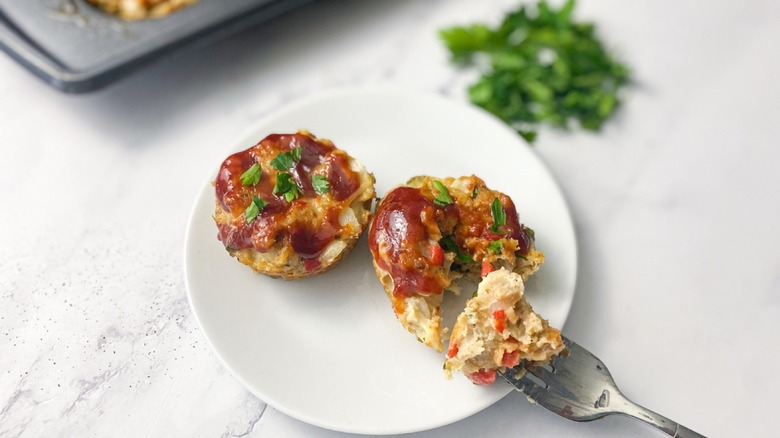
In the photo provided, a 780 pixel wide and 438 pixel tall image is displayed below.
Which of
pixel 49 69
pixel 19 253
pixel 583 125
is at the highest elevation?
pixel 583 125

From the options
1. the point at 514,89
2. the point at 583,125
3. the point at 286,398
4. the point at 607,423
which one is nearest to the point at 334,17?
the point at 514,89

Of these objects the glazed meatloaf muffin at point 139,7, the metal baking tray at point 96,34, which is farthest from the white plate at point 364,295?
the glazed meatloaf muffin at point 139,7

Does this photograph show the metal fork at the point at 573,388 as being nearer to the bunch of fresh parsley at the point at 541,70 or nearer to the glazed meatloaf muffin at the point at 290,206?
the glazed meatloaf muffin at the point at 290,206

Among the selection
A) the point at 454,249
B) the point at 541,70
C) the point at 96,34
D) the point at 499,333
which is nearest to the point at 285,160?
the point at 454,249

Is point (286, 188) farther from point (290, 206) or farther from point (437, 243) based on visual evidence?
point (437, 243)

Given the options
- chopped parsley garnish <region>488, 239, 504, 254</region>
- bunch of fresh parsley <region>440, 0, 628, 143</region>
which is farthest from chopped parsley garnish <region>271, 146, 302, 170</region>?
bunch of fresh parsley <region>440, 0, 628, 143</region>

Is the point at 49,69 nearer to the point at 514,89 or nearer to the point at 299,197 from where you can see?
the point at 299,197

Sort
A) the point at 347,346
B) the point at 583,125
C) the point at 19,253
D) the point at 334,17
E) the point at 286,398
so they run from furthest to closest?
the point at 334,17 < the point at 583,125 < the point at 19,253 < the point at 347,346 < the point at 286,398
